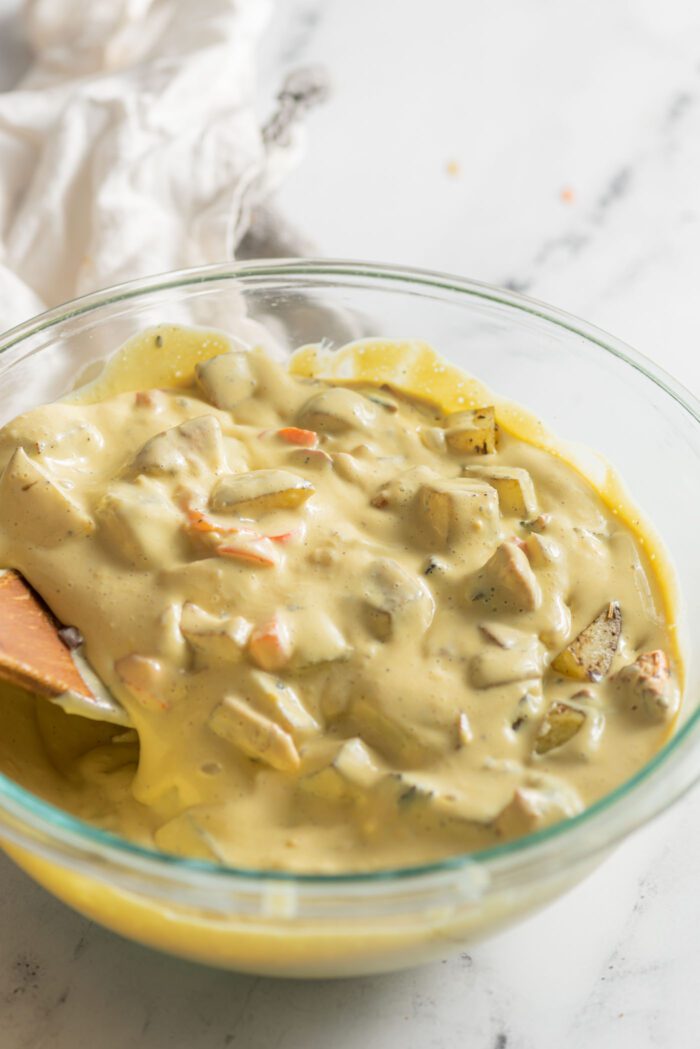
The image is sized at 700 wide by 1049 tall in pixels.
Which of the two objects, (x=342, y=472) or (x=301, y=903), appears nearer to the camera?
(x=301, y=903)

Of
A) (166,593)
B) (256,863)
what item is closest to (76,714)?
(166,593)

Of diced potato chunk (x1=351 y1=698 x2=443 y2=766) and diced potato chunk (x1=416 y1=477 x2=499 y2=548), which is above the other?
diced potato chunk (x1=416 y1=477 x2=499 y2=548)

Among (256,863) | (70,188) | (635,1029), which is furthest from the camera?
(70,188)

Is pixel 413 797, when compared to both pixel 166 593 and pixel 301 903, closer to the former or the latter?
pixel 301 903

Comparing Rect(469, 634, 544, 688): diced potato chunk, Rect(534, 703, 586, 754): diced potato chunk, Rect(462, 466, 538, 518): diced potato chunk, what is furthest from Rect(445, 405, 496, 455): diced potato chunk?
Rect(534, 703, 586, 754): diced potato chunk

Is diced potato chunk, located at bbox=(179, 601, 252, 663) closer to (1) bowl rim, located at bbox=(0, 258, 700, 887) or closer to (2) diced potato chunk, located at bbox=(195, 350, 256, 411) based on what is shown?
(1) bowl rim, located at bbox=(0, 258, 700, 887)

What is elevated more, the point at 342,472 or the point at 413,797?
the point at 342,472

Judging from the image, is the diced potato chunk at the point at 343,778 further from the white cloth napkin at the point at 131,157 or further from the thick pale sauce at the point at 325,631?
the white cloth napkin at the point at 131,157

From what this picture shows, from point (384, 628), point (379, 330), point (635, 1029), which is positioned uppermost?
point (379, 330)

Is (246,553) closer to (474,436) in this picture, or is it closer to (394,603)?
(394,603)
